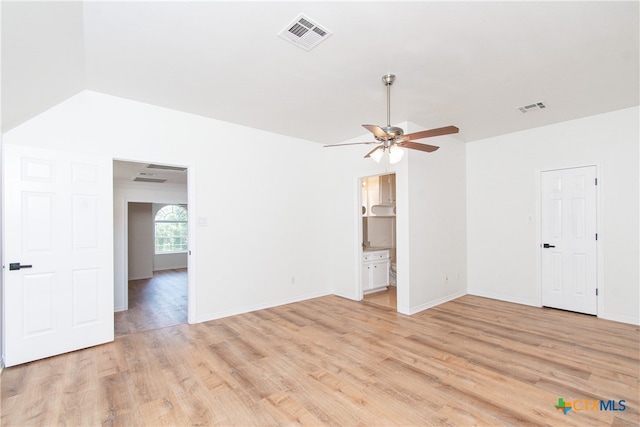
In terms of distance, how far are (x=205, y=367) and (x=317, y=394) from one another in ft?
3.78

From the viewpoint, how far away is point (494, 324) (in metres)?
3.97

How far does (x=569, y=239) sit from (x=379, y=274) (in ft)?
9.97

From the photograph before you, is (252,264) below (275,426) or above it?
above

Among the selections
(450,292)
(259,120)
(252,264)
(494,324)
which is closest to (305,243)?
(252,264)

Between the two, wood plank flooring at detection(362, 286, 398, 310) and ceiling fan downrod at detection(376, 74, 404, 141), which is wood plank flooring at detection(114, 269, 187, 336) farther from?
ceiling fan downrod at detection(376, 74, 404, 141)

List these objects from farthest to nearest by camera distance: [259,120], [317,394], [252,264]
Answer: [252,264] < [259,120] < [317,394]

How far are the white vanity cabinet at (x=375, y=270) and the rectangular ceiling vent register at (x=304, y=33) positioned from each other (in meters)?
3.90

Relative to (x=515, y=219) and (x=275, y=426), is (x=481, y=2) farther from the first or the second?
(x=515, y=219)

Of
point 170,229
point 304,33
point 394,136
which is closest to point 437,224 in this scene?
point 394,136

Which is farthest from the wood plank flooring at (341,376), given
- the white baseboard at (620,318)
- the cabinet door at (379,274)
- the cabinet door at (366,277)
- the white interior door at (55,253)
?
the cabinet door at (379,274)

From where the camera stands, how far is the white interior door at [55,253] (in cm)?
289

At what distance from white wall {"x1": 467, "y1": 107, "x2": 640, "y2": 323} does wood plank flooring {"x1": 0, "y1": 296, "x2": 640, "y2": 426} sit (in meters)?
0.73

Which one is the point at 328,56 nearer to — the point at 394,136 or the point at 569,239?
the point at 394,136

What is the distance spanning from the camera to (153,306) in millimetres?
5230
